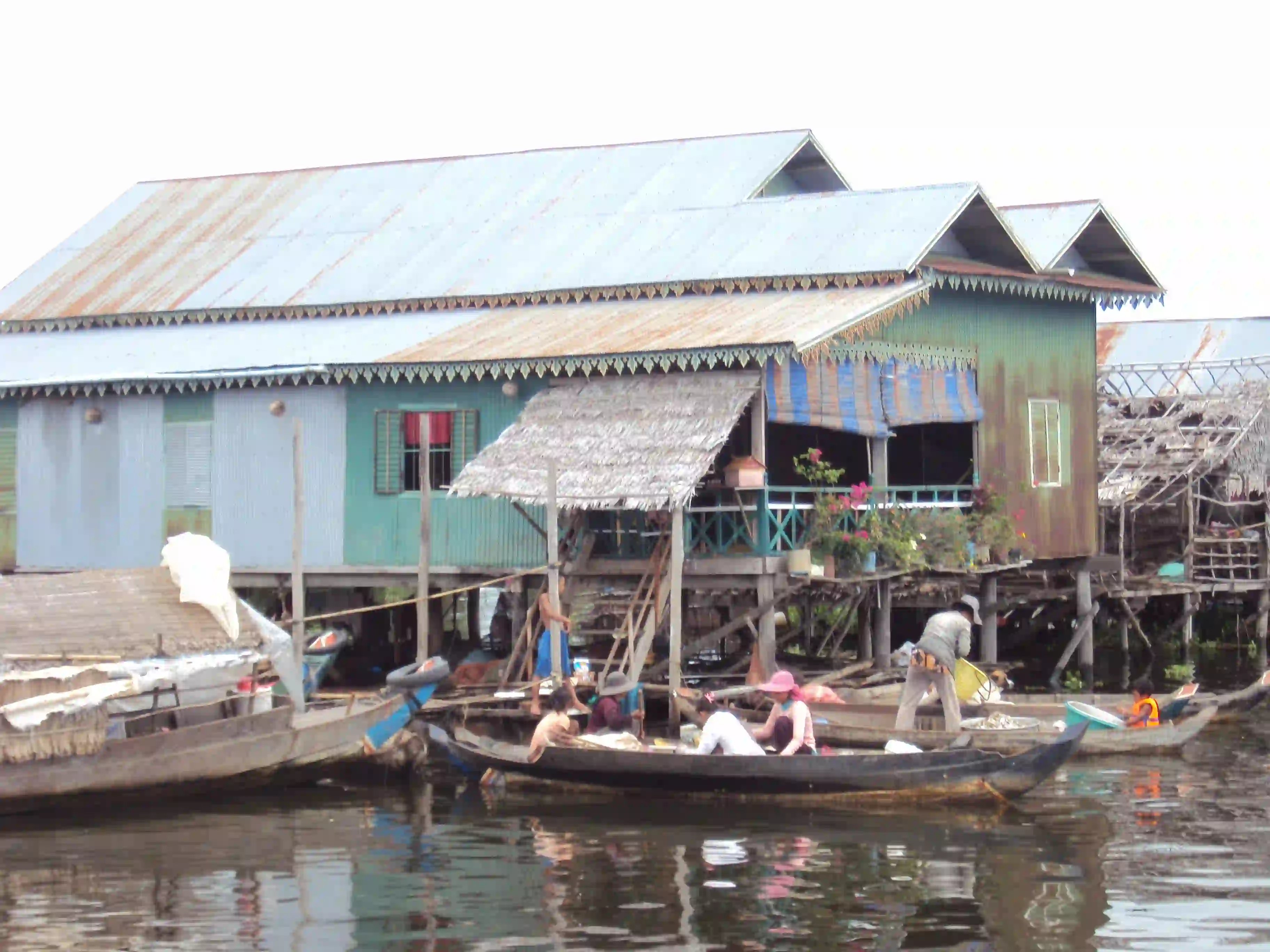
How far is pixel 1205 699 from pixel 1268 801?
399 centimetres

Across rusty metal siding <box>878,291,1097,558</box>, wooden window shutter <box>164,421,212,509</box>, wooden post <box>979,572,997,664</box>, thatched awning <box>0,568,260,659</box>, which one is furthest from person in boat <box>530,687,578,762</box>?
wooden post <box>979,572,997,664</box>

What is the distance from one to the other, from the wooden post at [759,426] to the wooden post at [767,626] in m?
1.22

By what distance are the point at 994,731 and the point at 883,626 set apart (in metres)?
4.24

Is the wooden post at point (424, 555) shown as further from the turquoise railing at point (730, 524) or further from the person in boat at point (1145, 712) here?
the person in boat at point (1145, 712)

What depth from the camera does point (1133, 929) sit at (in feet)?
41.5

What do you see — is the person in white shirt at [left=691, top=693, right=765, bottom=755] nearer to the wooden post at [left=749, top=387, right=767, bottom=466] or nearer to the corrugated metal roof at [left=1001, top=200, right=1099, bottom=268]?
the wooden post at [left=749, top=387, right=767, bottom=466]

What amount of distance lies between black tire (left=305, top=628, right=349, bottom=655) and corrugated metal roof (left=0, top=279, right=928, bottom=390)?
9.92 feet

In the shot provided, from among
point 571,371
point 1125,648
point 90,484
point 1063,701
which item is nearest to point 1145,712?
point 1063,701

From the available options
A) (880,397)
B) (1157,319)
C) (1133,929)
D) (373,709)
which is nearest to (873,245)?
(880,397)

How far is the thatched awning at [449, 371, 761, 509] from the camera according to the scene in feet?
63.9

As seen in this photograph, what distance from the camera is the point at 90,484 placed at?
81.0 ft

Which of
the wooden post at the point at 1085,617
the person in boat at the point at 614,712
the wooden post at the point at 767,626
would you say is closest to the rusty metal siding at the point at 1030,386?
the wooden post at the point at 1085,617

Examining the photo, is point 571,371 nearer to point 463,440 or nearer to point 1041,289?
point 463,440

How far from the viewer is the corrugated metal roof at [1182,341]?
127 feet
